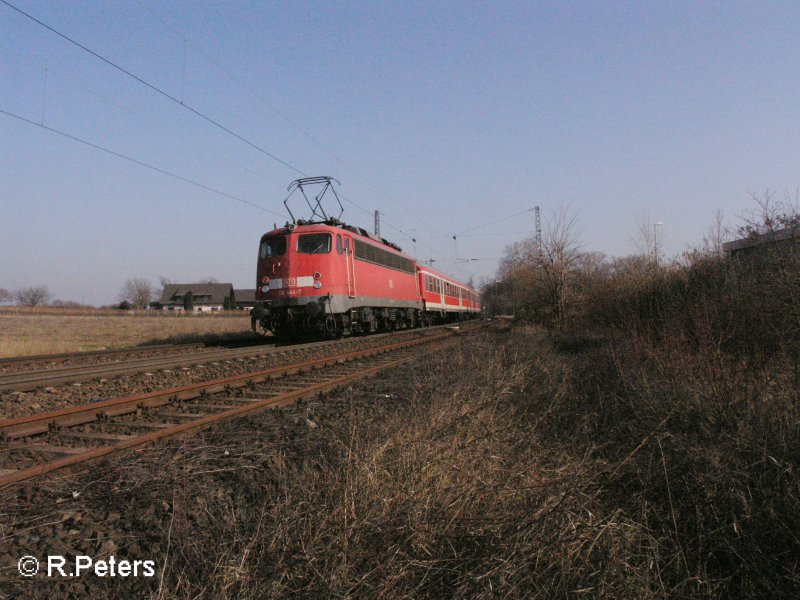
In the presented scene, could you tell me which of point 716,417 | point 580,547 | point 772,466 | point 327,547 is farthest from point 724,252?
point 327,547

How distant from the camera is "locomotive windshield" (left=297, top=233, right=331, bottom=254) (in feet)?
49.9

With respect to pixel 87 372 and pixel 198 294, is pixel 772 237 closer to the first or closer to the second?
pixel 87 372

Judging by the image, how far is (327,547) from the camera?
7.98 feet

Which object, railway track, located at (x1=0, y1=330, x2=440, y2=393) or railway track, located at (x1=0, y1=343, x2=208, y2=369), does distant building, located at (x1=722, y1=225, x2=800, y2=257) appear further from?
railway track, located at (x1=0, y1=343, x2=208, y2=369)

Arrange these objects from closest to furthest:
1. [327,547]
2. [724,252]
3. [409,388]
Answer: [327,547] < [409,388] < [724,252]

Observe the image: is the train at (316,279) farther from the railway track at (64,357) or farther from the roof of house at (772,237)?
the roof of house at (772,237)

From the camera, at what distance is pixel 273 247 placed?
1572 centimetres

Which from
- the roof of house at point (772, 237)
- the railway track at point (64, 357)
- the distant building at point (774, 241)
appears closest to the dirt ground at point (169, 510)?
the distant building at point (774, 241)

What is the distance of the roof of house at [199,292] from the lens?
355 ft

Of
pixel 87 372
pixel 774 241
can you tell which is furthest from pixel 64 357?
pixel 774 241

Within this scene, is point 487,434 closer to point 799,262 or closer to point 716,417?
point 716,417

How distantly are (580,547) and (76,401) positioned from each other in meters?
6.92

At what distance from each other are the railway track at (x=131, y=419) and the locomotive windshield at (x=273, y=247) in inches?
272

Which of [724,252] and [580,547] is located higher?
[724,252]
